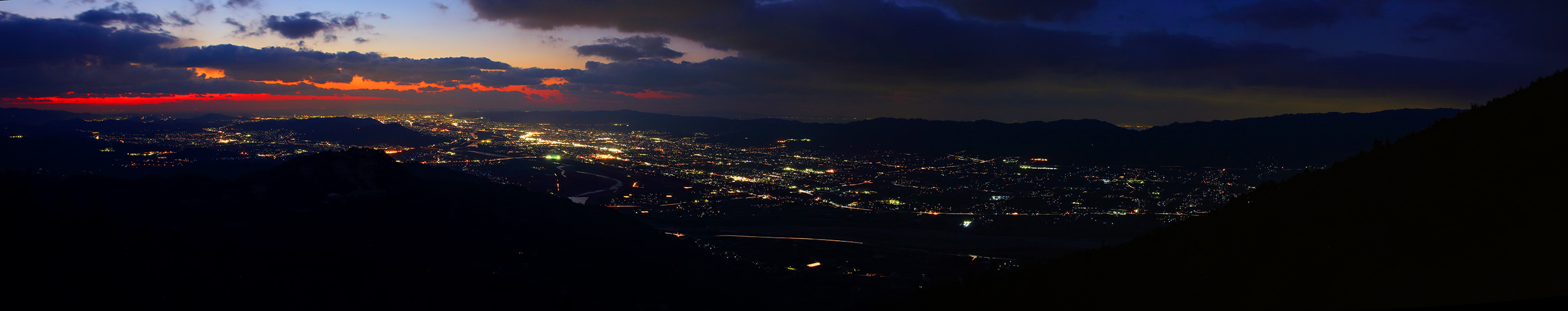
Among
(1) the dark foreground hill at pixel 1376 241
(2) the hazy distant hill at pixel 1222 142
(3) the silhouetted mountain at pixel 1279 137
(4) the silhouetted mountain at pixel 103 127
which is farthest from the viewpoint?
(4) the silhouetted mountain at pixel 103 127

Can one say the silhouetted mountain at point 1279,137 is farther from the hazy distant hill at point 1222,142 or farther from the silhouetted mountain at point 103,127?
the silhouetted mountain at point 103,127

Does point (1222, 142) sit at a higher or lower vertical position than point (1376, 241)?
higher

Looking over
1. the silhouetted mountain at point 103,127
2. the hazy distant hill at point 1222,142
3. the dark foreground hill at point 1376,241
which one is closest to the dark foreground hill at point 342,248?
the dark foreground hill at point 1376,241

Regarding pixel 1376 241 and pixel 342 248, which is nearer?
pixel 1376 241

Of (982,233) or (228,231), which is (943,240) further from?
(228,231)

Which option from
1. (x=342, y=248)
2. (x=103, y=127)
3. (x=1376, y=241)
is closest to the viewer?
(x=1376, y=241)

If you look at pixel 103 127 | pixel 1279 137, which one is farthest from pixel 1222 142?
pixel 103 127

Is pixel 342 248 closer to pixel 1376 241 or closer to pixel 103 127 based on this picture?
pixel 1376 241

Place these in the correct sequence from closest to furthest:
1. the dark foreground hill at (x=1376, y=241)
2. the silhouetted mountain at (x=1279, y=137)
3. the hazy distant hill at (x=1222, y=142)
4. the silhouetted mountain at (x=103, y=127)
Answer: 1. the dark foreground hill at (x=1376, y=241)
2. the silhouetted mountain at (x=1279, y=137)
3. the hazy distant hill at (x=1222, y=142)
4. the silhouetted mountain at (x=103, y=127)

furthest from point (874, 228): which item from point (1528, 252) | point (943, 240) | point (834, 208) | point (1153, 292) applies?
point (1528, 252)
